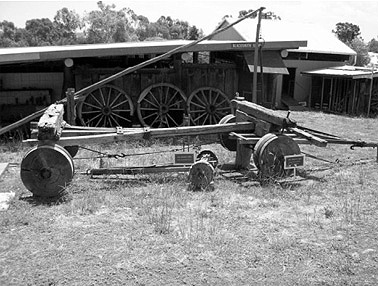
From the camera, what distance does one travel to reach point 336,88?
20375 mm

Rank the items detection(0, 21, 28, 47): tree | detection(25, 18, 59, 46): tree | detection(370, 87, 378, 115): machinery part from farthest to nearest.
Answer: detection(0, 21, 28, 47): tree, detection(25, 18, 59, 46): tree, detection(370, 87, 378, 115): machinery part

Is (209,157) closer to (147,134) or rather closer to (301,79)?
(147,134)

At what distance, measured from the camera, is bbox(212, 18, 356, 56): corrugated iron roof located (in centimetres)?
2264

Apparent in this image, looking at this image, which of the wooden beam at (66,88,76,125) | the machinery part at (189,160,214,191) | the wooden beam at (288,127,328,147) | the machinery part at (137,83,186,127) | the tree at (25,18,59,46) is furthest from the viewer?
the tree at (25,18,59,46)

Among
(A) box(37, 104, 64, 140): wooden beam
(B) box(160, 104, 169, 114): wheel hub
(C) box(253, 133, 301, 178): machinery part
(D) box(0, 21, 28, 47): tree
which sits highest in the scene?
(D) box(0, 21, 28, 47): tree

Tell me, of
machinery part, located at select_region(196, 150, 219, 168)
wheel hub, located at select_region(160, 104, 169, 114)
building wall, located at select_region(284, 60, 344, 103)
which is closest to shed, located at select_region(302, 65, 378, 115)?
building wall, located at select_region(284, 60, 344, 103)

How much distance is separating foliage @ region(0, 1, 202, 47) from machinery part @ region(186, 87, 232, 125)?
41.6 m

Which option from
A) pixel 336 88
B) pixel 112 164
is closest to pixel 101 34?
pixel 336 88

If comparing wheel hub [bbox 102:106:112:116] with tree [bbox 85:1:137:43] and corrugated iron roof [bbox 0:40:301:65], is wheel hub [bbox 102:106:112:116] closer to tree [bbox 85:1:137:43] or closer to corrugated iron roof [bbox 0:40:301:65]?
corrugated iron roof [bbox 0:40:301:65]

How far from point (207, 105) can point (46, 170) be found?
22.5 feet

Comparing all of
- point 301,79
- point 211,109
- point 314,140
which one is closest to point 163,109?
point 211,109

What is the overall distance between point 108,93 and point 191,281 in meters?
8.56

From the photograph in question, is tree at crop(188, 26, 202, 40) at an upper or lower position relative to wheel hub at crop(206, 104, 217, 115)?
upper

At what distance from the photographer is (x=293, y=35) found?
24.7m
